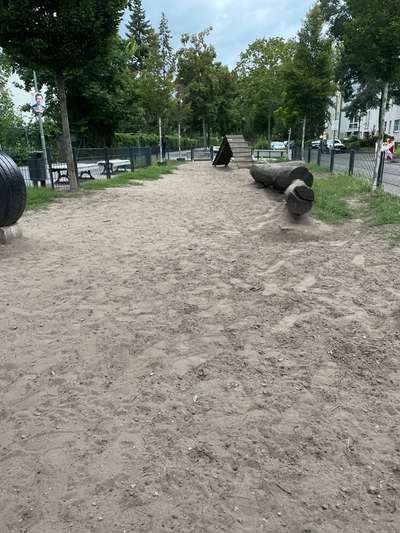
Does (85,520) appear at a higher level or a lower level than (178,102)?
lower

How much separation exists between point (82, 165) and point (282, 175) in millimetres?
7417

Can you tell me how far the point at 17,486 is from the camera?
2.09m

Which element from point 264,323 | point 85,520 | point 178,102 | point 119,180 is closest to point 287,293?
point 264,323

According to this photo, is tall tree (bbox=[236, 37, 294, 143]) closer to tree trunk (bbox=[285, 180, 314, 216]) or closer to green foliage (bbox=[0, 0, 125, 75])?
green foliage (bbox=[0, 0, 125, 75])

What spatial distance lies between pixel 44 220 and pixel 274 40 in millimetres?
39067

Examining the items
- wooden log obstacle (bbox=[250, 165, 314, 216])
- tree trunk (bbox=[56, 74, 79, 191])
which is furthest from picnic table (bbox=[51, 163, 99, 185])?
→ wooden log obstacle (bbox=[250, 165, 314, 216])

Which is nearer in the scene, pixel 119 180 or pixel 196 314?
pixel 196 314

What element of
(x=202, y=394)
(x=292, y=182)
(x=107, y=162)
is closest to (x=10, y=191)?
(x=202, y=394)

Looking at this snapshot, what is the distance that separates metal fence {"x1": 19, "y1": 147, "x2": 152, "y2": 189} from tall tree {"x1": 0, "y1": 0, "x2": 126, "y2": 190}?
2853mm

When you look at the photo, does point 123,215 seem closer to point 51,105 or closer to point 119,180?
point 119,180

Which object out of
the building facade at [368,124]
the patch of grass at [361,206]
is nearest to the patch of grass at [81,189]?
the patch of grass at [361,206]

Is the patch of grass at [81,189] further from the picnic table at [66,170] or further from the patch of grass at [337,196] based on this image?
the patch of grass at [337,196]

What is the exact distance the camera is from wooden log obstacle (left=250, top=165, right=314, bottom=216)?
7.00 meters

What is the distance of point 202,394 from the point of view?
2787mm
